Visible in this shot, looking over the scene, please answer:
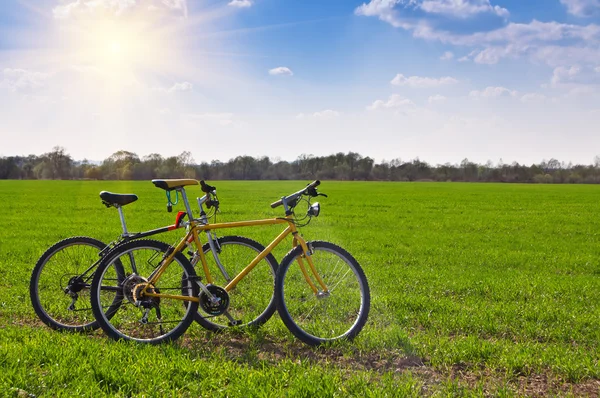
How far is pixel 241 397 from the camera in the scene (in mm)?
4320

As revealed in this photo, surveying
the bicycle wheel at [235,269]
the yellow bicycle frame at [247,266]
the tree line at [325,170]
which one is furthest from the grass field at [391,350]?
the tree line at [325,170]

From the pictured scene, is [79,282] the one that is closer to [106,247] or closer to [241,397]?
[106,247]

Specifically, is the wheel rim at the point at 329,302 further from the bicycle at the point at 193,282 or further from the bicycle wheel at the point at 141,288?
the bicycle wheel at the point at 141,288

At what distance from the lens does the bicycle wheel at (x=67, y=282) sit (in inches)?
246

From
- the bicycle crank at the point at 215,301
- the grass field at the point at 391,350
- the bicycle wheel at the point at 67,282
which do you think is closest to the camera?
the grass field at the point at 391,350

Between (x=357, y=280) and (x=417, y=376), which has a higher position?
(x=357, y=280)

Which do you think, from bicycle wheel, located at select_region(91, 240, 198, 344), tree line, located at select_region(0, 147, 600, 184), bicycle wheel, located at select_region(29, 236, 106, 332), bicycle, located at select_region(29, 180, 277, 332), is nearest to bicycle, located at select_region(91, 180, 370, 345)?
bicycle wheel, located at select_region(91, 240, 198, 344)

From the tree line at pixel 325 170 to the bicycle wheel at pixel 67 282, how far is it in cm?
8091

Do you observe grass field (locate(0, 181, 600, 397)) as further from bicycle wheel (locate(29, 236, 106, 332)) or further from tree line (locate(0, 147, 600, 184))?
tree line (locate(0, 147, 600, 184))

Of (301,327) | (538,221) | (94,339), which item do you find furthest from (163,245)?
(538,221)

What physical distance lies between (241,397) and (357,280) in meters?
2.05

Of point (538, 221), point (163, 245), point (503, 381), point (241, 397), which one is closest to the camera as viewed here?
point (241, 397)

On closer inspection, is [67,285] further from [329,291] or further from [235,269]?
[329,291]

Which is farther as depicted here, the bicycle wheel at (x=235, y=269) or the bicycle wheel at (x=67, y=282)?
the bicycle wheel at (x=67, y=282)
